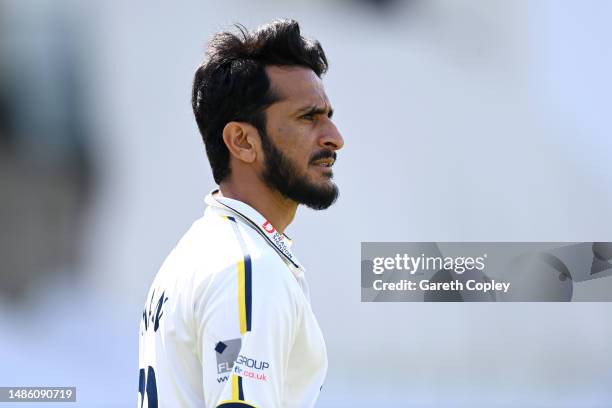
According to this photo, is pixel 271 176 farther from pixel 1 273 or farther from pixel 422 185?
pixel 1 273

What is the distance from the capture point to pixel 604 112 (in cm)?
276

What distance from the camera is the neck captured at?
4.72 ft

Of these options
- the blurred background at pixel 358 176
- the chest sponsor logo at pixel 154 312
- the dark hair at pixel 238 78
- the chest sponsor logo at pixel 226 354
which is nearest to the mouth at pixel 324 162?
the dark hair at pixel 238 78

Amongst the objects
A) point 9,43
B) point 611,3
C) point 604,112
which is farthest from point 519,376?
point 9,43

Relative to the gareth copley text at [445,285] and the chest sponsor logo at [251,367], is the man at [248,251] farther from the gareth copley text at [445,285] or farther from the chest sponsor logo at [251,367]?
the gareth copley text at [445,285]

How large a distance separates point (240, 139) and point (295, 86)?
0.43 ft

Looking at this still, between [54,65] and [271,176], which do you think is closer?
[271,176]

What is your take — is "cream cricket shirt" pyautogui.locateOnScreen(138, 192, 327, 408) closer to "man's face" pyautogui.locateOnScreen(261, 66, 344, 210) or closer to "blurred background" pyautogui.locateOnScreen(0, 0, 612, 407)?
"man's face" pyautogui.locateOnScreen(261, 66, 344, 210)

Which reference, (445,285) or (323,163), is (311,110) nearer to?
(323,163)

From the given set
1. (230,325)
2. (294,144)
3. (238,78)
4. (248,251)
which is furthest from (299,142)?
(230,325)

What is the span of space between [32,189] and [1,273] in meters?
0.28

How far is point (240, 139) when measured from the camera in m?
1.46

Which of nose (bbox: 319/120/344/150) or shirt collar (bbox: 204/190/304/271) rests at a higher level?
nose (bbox: 319/120/344/150)

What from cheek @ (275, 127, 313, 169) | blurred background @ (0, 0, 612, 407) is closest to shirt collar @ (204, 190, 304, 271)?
cheek @ (275, 127, 313, 169)
